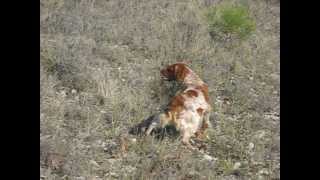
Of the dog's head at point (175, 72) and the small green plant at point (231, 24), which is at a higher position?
the small green plant at point (231, 24)

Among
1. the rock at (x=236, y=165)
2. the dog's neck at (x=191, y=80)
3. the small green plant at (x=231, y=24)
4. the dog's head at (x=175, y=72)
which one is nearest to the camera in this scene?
the rock at (x=236, y=165)

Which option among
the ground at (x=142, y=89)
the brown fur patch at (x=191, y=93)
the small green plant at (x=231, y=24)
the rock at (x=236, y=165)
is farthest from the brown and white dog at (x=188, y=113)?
the small green plant at (x=231, y=24)

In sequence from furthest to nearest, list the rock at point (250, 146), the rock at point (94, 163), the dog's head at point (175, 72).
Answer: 1. the dog's head at point (175, 72)
2. the rock at point (250, 146)
3. the rock at point (94, 163)

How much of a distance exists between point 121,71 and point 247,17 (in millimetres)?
2431

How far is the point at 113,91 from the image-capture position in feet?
15.6

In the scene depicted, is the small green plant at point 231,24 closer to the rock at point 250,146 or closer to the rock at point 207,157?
the rock at point 250,146

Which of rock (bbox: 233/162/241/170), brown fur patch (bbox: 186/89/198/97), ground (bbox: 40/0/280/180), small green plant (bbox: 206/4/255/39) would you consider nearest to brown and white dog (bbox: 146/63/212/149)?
brown fur patch (bbox: 186/89/198/97)

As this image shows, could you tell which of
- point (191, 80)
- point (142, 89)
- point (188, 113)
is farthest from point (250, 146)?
point (142, 89)

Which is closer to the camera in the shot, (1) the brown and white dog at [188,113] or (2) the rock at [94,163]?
(2) the rock at [94,163]

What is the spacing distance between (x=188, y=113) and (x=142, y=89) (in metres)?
0.99

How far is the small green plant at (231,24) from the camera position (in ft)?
21.8

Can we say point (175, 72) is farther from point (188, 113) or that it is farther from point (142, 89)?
point (188, 113)

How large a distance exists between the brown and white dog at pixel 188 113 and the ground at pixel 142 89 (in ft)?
0.34
